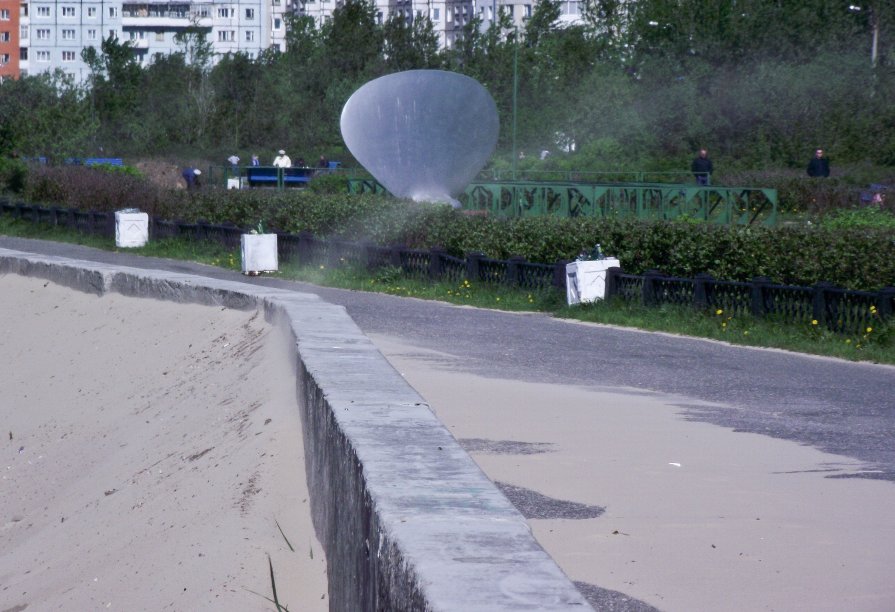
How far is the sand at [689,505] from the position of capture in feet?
16.8

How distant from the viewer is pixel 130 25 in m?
126

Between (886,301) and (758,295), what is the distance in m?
1.75

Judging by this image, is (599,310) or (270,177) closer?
(599,310)

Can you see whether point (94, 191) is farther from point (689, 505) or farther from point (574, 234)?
point (689, 505)

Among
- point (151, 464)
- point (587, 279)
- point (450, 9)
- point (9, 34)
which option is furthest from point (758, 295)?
point (9, 34)

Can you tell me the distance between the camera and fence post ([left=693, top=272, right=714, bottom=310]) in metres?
15.5

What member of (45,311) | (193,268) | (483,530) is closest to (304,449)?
(483,530)

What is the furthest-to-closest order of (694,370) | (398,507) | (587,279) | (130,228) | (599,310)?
(130,228) < (587,279) < (599,310) < (694,370) < (398,507)

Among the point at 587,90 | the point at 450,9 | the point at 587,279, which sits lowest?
the point at 587,279

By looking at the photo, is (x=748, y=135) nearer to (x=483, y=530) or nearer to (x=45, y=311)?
(x=45, y=311)

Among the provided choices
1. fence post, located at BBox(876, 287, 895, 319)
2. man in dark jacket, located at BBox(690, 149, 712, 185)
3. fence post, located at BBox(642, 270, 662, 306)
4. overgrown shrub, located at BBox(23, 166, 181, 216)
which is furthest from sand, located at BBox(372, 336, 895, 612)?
man in dark jacket, located at BBox(690, 149, 712, 185)

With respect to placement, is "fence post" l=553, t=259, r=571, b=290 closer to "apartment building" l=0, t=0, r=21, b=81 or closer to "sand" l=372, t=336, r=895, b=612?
"sand" l=372, t=336, r=895, b=612

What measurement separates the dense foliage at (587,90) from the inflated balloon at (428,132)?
645 inches

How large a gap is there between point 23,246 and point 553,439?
22.5m
